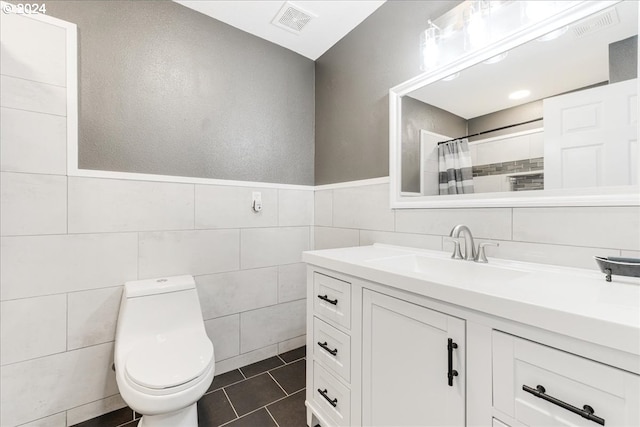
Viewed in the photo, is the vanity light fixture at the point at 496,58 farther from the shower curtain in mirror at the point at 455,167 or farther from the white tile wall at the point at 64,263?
the white tile wall at the point at 64,263

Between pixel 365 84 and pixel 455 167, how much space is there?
912 mm

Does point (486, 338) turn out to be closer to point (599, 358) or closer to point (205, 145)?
point (599, 358)

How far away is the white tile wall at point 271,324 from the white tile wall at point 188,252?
1.40 feet

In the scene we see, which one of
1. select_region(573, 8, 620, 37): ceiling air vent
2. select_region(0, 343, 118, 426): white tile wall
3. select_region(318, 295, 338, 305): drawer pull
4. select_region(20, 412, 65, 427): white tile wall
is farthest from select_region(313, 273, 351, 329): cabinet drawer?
select_region(20, 412, 65, 427): white tile wall

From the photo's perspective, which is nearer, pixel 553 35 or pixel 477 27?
pixel 553 35

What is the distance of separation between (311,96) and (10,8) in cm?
178

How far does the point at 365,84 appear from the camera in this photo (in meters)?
1.89

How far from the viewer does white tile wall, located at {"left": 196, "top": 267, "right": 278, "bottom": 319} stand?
182 cm

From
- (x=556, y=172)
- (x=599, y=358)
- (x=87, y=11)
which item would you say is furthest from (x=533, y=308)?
(x=87, y=11)

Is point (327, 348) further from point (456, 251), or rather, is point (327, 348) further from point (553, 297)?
point (553, 297)

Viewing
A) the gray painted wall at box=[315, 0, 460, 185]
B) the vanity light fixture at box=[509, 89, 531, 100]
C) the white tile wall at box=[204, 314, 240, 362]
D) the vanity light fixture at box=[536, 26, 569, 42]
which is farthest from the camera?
the white tile wall at box=[204, 314, 240, 362]

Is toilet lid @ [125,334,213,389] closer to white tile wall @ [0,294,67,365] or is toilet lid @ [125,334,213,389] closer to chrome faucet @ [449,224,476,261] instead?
white tile wall @ [0,294,67,365]

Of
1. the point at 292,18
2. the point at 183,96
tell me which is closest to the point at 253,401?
the point at 183,96

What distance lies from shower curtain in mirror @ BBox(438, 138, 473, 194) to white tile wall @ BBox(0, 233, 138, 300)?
1.81 meters
